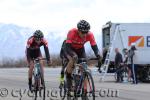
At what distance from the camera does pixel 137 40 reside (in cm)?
2844

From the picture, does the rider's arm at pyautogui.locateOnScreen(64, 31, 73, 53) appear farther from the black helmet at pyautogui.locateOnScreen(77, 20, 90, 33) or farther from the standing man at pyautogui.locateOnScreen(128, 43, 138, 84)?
the standing man at pyautogui.locateOnScreen(128, 43, 138, 84)

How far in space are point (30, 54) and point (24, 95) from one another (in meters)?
1.98

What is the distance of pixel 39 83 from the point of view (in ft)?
48.9

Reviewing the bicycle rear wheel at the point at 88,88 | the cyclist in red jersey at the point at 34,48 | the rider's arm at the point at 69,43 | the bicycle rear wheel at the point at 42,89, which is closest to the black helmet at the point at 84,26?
the rider's arm at the point at 69,43

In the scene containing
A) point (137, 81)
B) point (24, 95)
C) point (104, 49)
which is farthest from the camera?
point (104, 49)

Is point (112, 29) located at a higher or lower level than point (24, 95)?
higher

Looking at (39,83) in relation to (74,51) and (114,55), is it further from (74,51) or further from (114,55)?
(114,55)

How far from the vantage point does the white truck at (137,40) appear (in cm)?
2836

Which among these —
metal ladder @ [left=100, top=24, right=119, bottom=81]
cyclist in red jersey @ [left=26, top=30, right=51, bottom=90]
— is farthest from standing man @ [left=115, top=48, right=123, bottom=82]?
cyclist in red jersey @ [left=26, top=30, right=51, bottom=90]

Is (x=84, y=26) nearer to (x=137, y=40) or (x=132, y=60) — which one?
(x=132, y=60)

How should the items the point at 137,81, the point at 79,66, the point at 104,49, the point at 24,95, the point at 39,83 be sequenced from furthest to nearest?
1. the point at 104,49
2. the point at 137,81
3. the point at 24,95
4. the point at 39,83
5. the point at 79,66

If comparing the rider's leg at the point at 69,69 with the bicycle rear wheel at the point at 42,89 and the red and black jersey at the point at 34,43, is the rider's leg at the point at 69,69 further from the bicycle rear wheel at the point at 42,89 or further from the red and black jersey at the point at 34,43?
the red and black jersey at the point at 34,43

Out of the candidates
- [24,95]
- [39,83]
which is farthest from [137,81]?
[39,83]

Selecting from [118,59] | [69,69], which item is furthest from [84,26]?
[118,59]
